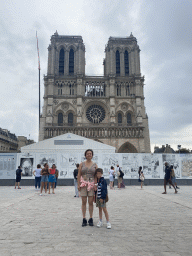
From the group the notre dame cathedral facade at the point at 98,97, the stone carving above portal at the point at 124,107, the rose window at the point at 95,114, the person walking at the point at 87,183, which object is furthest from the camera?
the stone carving above portal at the point at 124,107

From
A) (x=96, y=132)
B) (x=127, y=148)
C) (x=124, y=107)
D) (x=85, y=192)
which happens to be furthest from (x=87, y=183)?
(x=124, y=107)

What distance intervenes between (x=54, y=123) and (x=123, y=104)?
13.4 metres

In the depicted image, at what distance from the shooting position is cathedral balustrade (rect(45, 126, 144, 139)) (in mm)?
34531

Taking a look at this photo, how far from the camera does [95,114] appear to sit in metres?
37.8

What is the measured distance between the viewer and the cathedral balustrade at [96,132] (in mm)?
34531

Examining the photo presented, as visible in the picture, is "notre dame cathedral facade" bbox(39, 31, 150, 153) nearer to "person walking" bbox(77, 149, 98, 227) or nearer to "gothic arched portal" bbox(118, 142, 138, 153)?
"gothic arched portal" bbox(118, 142, 138, 153)

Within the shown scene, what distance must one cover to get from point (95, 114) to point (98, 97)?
333cm

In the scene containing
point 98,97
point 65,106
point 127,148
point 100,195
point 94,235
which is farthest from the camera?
point 98,97

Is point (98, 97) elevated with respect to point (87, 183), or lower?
elevated

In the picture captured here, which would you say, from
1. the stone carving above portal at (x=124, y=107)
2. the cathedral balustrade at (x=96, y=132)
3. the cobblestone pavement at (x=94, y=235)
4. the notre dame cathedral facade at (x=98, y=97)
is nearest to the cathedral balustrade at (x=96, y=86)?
the notre dame cathedral facade at (x=98, y=97)

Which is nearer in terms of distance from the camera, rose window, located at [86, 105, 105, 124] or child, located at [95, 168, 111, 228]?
child, located at [95, 168, 111, 228]

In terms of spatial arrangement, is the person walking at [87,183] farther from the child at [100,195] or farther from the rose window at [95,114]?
the rose window at [95,114]

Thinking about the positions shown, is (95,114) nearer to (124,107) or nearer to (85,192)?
(124,107)

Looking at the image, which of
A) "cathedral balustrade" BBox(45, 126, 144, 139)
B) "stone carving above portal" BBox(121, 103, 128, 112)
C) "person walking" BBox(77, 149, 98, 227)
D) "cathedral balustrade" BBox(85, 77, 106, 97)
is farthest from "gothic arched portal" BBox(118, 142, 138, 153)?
"person walking" BBox(77, 149, 98, 227)
